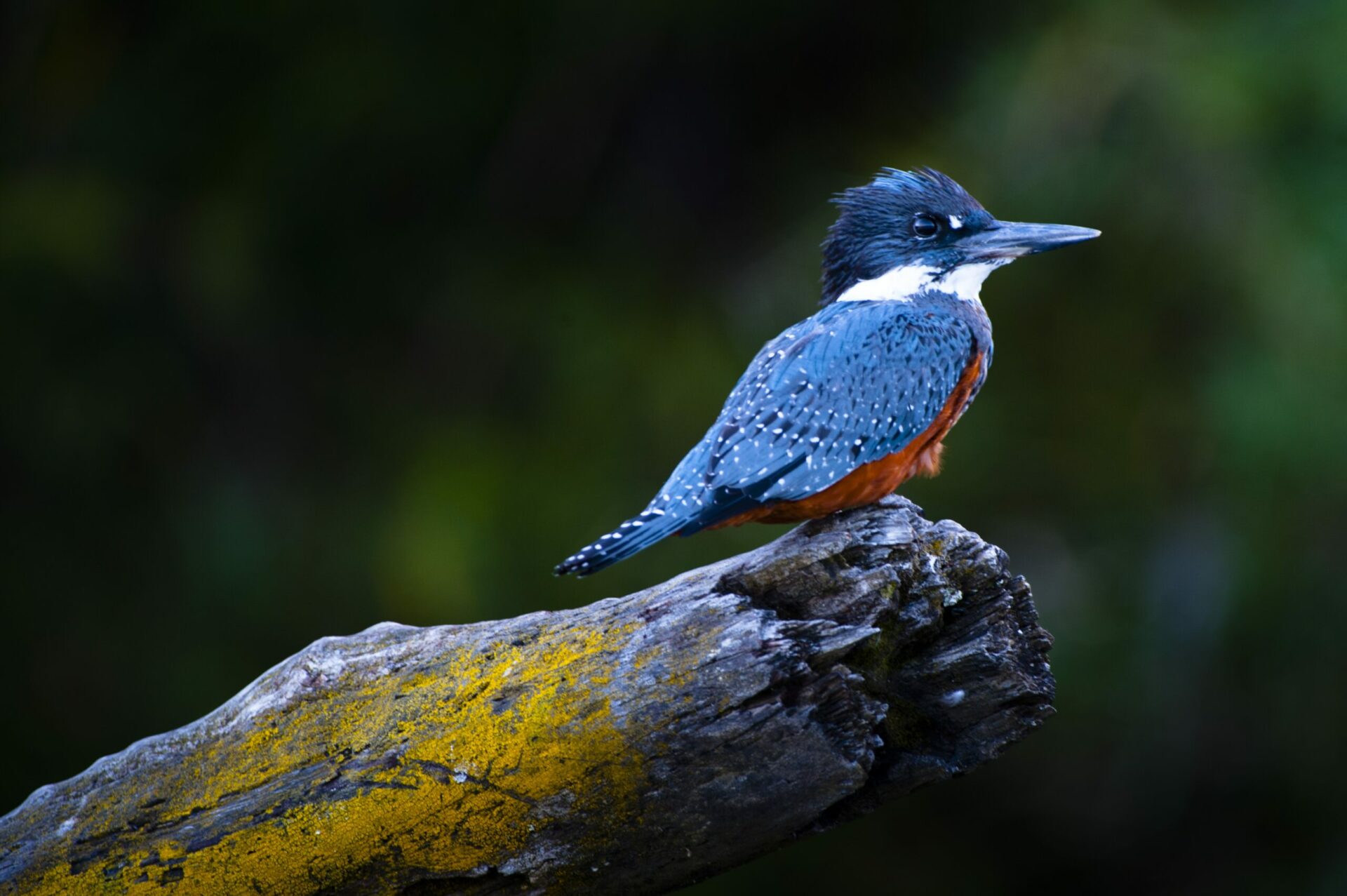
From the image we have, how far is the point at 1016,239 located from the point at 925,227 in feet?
0.94

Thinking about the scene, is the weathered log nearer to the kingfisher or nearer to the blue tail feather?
the blue tail feather

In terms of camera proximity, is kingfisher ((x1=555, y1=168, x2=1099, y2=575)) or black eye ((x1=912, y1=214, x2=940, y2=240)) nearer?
kingfisher ((x1=555, y1=168, x2=1099, y2=575))

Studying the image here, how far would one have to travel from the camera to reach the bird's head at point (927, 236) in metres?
4.18

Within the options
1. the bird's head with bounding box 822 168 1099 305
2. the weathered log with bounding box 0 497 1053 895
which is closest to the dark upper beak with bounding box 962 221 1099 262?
the bird's head with bounding box 822 168 1099 305

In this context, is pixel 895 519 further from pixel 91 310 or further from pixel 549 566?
pixel 91 310

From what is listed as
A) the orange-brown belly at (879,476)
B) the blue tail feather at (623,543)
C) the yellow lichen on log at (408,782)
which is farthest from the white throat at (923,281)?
the yellow lichen on log at (408,782)

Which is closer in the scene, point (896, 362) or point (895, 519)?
point (895, 519)

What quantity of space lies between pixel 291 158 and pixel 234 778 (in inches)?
188

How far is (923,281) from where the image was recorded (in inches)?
167

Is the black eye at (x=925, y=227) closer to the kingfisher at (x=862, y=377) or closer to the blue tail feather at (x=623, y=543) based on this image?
the kingfisher at (x=862, y=377)

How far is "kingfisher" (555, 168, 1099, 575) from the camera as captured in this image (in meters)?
3.44

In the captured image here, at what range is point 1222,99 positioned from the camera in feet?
20.4

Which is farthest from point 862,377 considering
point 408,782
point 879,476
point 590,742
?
point 408,782

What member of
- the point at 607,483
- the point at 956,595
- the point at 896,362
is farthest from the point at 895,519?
the point at 607,483
